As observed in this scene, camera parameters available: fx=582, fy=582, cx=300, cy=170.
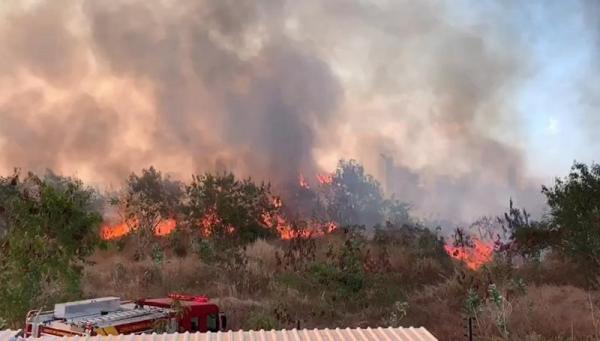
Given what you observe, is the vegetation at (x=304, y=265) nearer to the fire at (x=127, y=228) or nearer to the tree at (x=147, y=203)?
the tree at (x=147, y=203)

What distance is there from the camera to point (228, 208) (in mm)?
35031

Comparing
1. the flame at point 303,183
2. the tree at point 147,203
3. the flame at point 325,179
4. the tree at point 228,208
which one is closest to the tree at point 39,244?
the tree at point 147,203

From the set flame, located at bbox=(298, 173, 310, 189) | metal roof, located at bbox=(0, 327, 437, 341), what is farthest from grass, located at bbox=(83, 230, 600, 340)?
flame, located at bbox=(298, 173, 310, 189)

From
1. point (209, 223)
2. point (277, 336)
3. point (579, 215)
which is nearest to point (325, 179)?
point (209, 223)

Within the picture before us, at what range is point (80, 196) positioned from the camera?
1581 cm

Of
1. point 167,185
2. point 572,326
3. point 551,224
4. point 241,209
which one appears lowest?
point 572,326

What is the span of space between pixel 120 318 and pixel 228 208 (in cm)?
2371

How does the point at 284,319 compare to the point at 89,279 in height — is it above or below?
below

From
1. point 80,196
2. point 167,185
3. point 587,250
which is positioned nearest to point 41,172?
point 167,185

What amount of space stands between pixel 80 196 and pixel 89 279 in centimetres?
968

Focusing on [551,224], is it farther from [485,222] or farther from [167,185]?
[167,185]

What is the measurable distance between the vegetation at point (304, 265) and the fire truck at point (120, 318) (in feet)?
7.43

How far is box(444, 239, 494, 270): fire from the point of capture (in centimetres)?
2586

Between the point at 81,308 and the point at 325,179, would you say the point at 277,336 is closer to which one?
the point at 81,308
